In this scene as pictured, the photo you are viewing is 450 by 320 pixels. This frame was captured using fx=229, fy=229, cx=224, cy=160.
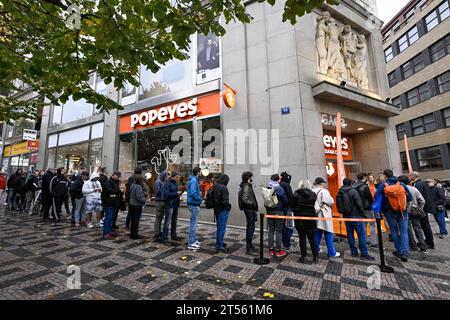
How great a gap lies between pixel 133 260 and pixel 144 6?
15.6ft

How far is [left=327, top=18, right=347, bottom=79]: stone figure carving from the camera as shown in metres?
9.56

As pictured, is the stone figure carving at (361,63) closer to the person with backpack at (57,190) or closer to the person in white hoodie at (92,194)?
the person in white hoodie at (92,194)

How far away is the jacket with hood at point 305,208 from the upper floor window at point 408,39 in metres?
32.3

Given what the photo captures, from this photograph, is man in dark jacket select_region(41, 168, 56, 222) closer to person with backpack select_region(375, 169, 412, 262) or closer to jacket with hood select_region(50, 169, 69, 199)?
jacket with hood select_region(50, 169, 69, 199)

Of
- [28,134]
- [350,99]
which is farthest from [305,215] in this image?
[28,134]

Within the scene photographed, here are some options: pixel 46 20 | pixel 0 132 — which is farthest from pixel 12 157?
pixel 46 20

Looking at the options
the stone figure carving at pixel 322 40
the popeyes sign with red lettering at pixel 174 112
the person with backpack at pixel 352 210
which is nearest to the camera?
the person with backpack at pixel 352 210

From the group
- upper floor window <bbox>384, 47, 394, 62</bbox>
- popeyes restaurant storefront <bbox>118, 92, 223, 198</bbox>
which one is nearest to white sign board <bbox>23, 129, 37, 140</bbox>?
popeyes restaurant storefront <bbox>118, 92, 223, 198</bbox>

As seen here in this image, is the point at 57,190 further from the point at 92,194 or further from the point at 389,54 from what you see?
the point at 389,54

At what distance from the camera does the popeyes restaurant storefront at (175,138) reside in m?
9.60

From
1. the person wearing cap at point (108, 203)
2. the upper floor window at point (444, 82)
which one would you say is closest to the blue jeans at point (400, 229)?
the person wearing cap at point (108, 203)

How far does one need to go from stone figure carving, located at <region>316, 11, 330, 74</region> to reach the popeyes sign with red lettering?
4.38m

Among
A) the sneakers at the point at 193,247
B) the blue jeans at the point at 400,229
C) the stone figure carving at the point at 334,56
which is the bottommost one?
the sneakers at the point at 193,247
